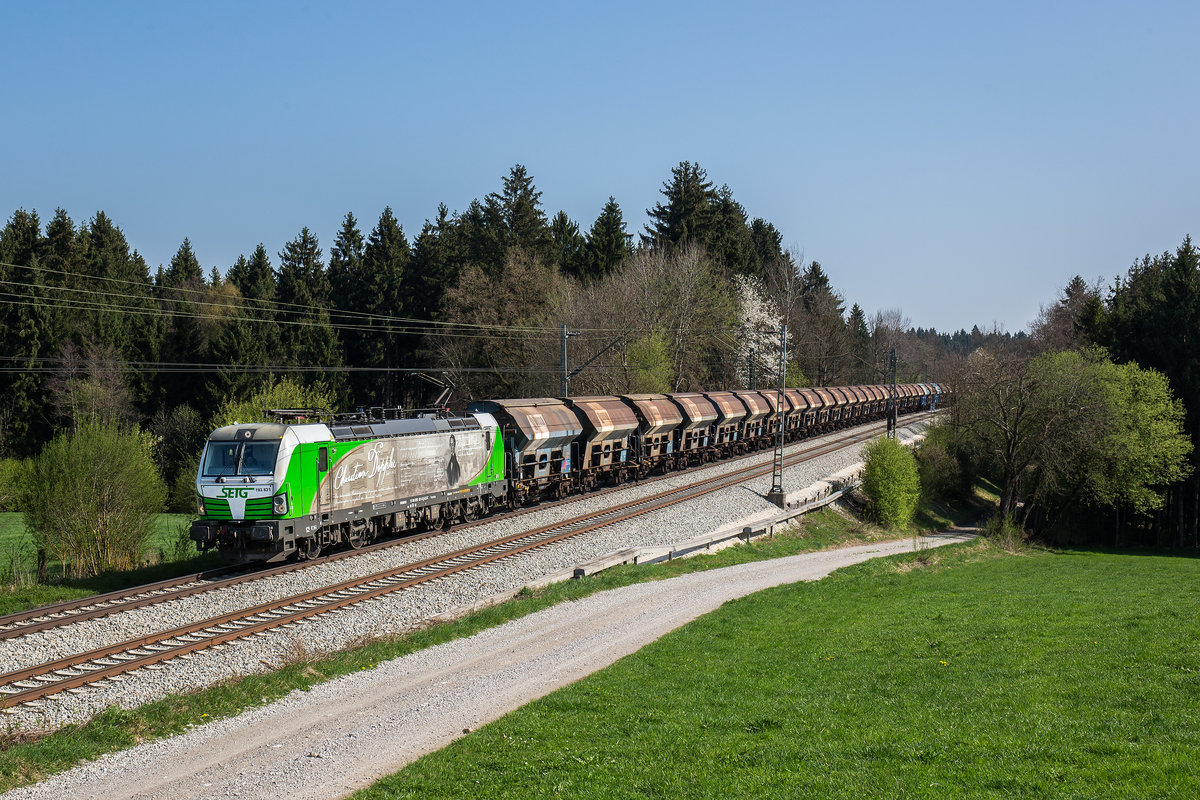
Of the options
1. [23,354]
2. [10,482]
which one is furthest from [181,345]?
[10,482]

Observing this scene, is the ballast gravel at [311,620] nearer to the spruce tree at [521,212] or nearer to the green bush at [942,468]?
the green bush at [942,468]

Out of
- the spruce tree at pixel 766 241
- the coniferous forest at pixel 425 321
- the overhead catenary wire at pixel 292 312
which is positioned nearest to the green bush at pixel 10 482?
the coniferous forest at pixel 425 321

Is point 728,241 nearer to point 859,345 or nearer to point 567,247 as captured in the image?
point 567,247

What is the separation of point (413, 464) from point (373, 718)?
1393 cm

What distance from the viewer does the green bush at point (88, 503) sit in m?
21.9

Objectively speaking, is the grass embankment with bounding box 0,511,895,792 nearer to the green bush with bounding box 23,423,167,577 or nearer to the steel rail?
the steel rail

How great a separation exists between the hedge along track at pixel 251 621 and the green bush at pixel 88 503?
7387 mm

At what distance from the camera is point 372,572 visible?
20.9 m

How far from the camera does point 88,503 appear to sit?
22.1 m

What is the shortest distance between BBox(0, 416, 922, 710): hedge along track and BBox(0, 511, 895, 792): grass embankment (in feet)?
5.26

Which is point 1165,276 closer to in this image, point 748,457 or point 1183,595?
point 748,457

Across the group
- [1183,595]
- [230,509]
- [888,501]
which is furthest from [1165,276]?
[230,509]

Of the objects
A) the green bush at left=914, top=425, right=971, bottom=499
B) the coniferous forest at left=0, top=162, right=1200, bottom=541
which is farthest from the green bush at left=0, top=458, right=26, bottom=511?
the green bush at left=914, top=425, right=971, bottom=499

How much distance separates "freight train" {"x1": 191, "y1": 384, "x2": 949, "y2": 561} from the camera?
803 inches
